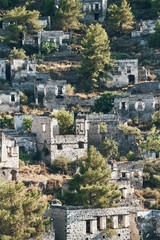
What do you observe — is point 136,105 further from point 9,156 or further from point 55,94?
point 9,156

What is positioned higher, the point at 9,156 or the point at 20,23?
the point at 20,23

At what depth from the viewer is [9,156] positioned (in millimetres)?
72000

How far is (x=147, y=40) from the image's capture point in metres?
99.8

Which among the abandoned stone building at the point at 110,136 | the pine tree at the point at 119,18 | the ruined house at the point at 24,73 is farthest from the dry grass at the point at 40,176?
the pine tree at the point at 119,18

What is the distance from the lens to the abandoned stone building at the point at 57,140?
75.7 metres

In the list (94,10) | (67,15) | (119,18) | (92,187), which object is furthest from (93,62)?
(92,187)

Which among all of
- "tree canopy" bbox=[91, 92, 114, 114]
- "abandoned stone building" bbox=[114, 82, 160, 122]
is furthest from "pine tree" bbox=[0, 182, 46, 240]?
"abandoned stone building" bbox=[114, 82, 160, 122]

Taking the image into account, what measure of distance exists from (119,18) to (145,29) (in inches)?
110

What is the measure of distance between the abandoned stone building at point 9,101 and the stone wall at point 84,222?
2284 centimetres

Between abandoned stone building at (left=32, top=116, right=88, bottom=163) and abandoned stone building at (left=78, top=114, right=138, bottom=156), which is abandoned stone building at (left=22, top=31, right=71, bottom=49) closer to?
abandoned stone building at (left=78, top=114, right=138, bottom=156)

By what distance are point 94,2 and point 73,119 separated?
27711 mm

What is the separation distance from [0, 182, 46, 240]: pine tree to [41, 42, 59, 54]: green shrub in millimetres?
34480

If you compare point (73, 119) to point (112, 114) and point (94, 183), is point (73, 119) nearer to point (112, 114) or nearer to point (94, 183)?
point (112, 114)

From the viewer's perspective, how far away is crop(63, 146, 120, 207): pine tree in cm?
6400
